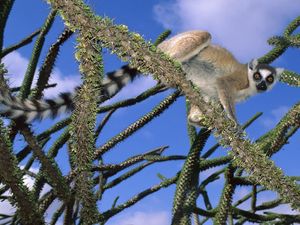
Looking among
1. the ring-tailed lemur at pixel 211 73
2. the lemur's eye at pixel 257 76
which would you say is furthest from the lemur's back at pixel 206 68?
the lemur's eye at pixel 257 76

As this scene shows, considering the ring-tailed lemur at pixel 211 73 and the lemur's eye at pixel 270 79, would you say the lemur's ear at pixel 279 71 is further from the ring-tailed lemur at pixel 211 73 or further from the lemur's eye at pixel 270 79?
the lemur's eye at pixel 270 79

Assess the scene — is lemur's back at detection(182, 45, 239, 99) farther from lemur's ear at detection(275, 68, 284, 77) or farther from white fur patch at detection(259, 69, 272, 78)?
lemur's ear at detection(275, 68, 284, 77)

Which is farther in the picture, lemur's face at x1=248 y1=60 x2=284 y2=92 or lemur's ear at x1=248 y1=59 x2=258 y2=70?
lemur's face at x1=248 y1=60 x2=284 y2=92

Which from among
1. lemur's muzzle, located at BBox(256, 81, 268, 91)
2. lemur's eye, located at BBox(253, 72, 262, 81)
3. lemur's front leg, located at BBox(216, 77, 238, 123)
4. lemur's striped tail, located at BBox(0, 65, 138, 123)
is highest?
lemur's eye, located at BBox(253, 72, 262, 81)

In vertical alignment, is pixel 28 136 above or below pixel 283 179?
above

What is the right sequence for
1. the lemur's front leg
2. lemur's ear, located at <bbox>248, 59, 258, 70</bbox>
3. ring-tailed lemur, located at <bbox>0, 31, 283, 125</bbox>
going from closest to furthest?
ring-tailed lemur, located at <bbox>0, 31, 283, 125</bbox>
the lemur's front leg
lemur's ear, located at <bbox>248, 59, 258, 70</bbox>

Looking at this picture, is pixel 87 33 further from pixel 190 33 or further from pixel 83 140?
pixel 190 33

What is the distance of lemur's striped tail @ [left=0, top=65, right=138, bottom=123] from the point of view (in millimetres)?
2737

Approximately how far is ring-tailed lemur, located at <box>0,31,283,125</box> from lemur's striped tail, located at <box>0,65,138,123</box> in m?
0.01

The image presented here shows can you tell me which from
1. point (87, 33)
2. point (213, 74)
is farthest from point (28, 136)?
point (213, 74)

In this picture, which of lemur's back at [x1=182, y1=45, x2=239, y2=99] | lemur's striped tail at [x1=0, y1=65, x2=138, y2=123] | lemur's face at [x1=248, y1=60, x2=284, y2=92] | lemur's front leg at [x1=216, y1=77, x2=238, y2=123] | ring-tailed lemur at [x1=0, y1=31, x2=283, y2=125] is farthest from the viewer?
lemur's face at [x1=248, y1=60, x2=284, y2=92]

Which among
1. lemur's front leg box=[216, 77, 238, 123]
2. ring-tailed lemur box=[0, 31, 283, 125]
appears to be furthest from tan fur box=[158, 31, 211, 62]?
lemur's front leg box=[216, 77, 238, 123]

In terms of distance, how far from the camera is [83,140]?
2141 mm

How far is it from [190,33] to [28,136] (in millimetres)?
3215
